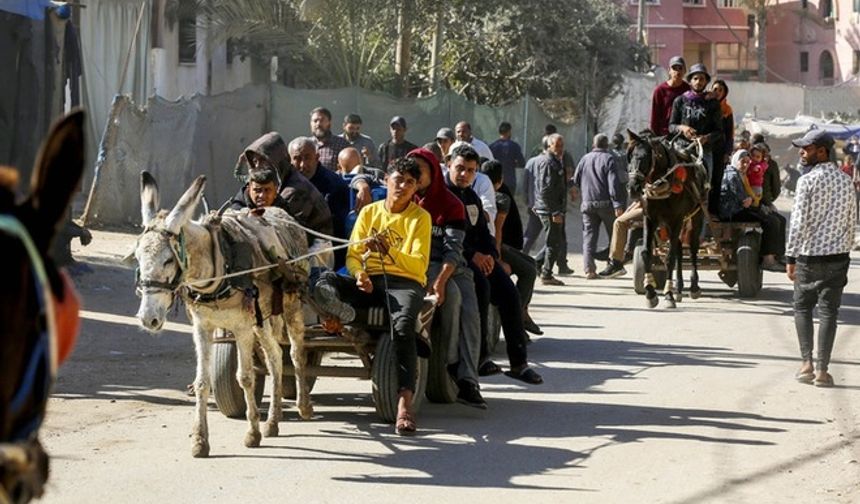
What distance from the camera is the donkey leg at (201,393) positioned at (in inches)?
360

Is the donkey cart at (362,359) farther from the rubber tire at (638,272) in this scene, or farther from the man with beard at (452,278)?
the rubber tire at (638,272)

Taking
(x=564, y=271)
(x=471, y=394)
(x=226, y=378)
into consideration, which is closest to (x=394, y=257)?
(x=471, y=394)

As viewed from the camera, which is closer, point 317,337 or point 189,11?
point 317,337

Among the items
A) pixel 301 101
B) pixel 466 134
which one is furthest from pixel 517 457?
pixel 301 101

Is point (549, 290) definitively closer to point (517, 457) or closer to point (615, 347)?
point (615, 347)

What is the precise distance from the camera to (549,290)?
20641 mm

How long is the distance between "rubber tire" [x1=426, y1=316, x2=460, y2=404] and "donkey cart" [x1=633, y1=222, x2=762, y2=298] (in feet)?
25.9

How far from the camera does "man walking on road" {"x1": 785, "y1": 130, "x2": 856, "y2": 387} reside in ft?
40.0

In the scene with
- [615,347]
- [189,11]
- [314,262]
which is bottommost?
[615,347]

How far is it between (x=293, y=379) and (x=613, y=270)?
34.6 ft

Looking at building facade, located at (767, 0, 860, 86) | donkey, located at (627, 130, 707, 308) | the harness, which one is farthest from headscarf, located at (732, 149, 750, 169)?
building facade, located at (767, 0, 860, 86)

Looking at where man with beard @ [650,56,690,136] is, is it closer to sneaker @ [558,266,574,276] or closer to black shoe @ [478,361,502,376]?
sneaker @ [558,266,574,276]

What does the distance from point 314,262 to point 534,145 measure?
21744mm

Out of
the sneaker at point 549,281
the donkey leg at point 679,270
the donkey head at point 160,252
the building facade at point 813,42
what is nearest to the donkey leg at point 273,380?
the donkey head at point 160,252
